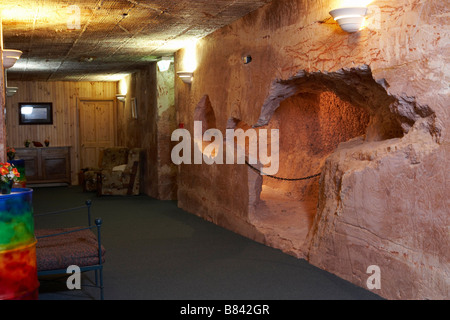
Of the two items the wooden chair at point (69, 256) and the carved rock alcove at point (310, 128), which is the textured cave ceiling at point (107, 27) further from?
the wooden chair at point (69, 256)

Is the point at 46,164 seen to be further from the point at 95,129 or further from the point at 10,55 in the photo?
the point at 10,55

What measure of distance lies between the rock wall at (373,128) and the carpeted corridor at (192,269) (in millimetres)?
228

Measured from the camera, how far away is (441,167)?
3.48m

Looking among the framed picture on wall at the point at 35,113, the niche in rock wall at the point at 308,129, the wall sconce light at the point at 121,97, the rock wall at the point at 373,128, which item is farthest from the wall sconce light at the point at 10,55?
the framed picture on wall at the point at 35,113

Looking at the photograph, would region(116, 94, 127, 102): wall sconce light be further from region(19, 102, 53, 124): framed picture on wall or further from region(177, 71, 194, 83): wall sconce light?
region(177, 71, 194, 83): wall sconce light

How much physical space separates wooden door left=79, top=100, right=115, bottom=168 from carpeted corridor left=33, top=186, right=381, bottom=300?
6152 millimetres

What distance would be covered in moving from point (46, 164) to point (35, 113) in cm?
140

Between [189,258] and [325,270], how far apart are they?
1449mm

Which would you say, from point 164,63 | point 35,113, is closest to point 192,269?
point 164,63

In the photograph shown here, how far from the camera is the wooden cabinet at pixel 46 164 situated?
40.4ft

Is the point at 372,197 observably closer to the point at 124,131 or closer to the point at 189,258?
the point at 189,258

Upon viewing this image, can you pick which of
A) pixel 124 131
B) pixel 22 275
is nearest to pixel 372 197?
pixel 22 275

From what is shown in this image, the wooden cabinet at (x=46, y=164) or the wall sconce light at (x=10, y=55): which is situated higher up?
the wall sconce light at (x=10, y=55)

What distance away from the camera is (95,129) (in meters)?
13.7
